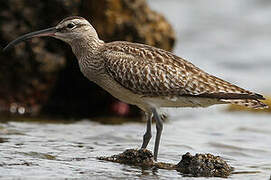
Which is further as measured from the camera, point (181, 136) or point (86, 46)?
point (181, 136)

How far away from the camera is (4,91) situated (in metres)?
16.5

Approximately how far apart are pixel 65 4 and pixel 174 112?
473 centimetres

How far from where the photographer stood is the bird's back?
11.6 m

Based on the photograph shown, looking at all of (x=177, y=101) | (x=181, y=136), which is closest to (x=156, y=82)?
(x=177, y=101)

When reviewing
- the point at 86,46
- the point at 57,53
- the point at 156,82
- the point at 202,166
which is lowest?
the point at 202,166

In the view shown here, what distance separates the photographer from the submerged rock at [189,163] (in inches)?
413

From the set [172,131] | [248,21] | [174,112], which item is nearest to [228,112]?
[174,112]

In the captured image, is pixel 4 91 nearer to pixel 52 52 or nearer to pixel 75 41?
pixel 52 52

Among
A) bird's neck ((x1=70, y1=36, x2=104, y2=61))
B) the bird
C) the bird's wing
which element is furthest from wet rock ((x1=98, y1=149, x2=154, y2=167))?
bird's neck ((x1=70, y1=36, x2=104, y2=61))

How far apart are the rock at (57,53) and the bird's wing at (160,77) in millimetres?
4913

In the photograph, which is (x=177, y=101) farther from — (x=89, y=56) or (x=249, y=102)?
(x=89, y=56)

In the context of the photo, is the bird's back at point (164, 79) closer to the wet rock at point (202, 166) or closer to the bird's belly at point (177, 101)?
the bird's belly at point (177, 101)

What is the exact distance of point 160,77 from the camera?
460 inches

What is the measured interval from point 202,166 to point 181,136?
4.25 meters
